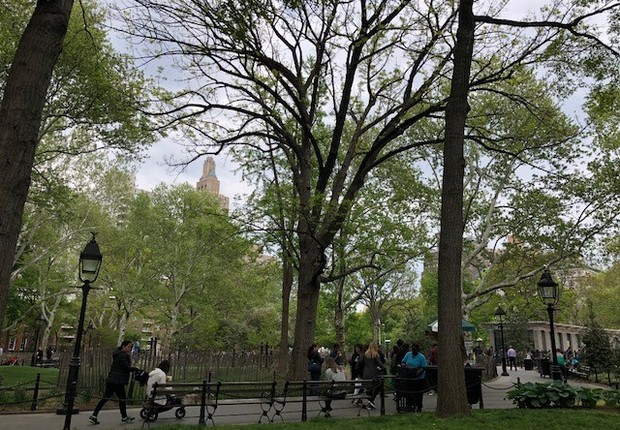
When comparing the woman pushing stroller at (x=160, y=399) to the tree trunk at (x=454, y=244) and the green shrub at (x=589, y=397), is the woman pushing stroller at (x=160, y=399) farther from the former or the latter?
the green shrub at (x=589, y=397)

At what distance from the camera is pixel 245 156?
2070 centimetres

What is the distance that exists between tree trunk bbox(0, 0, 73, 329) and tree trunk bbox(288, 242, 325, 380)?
10720 millimetres

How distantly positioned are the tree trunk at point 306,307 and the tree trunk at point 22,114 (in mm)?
10720

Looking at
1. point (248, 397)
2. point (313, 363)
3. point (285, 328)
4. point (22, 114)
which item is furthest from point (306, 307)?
point (22, 114)

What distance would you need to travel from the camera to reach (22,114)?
5.54m

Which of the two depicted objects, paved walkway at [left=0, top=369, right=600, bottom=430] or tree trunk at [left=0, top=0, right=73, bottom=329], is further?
paved walkway at [left=0, top=369, right=600, bottom=430]

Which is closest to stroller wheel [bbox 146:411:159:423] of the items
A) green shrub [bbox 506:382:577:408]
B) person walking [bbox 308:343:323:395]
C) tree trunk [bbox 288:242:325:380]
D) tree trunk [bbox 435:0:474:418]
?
person walking [bbox 308:343:323:395]

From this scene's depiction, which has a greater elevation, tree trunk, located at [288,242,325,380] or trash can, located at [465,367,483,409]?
tree trunk, located at [288,242,325,380]

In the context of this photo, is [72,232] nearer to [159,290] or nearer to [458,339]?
[159,290]

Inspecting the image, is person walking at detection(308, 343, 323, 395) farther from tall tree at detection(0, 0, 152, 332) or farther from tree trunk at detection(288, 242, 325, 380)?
tall tree at detection(0, 0, 152, 332)

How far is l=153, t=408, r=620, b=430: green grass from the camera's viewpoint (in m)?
8.59

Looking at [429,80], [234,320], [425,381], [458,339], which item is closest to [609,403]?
[425,381]

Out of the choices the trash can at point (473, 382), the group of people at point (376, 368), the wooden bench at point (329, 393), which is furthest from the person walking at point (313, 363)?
the trash can at point (473, 382)

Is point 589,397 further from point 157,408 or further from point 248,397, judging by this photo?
point 157,408
